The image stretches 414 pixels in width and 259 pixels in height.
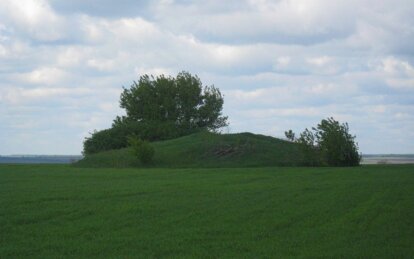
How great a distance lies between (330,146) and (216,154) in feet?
30.2

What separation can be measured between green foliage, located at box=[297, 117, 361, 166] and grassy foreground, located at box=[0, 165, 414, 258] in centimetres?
2035

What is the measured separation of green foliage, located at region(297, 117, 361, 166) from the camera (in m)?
48.8

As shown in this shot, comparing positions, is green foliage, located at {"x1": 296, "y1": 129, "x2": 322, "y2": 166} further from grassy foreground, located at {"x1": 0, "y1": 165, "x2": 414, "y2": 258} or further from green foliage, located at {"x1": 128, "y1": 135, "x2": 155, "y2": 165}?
grassy foreground, located at {"x1": 0, "y1": 165, "x2": 414, "y2": 258}

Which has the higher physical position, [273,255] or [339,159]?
[339,159]

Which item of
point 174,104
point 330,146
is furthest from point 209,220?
point 174,104

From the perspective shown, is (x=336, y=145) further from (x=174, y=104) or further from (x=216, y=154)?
(x=174, y=104)

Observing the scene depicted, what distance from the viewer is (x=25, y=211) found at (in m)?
19.4

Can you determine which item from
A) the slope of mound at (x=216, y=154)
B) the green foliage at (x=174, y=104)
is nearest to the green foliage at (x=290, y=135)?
the slope of mound at (x=216, y=154)

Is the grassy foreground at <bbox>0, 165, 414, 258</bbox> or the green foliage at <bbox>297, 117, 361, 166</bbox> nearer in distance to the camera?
the grassy foreground at <bbox>0, 165, 414, 258</bbox>

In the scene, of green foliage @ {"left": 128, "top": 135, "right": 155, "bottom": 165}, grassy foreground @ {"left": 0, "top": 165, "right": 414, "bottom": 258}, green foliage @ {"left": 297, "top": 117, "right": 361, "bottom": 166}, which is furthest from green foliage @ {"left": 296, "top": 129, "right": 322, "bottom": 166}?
grassy foreground @ {"left": 0, "top": 165, "right": 414, "bottom": 258}

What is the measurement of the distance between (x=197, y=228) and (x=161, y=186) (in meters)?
11.7

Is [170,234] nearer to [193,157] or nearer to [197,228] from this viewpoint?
[197,228]

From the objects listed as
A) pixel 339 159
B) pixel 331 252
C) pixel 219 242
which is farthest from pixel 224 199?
pixel 339 159

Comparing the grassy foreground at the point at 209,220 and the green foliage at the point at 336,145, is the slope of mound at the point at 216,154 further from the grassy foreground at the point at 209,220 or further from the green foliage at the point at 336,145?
the grassy foreground at the point at 209,220
